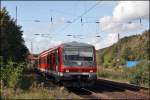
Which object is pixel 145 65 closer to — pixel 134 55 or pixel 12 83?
pixel 12 83

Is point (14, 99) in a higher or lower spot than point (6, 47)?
lower

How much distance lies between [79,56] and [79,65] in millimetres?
723

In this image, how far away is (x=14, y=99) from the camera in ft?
57.7

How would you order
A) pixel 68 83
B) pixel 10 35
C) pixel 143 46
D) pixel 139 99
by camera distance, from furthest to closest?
pixel 143 46, pixel 10 35, pixel 68 83, pixel 139 99

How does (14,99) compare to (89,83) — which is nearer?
(14,99)

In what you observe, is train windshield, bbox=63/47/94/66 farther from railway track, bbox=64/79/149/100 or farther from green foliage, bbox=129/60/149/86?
green foliage, bbox=129/60/149/86

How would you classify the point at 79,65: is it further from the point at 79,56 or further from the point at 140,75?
the point at 140,75

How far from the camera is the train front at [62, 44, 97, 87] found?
25906mm

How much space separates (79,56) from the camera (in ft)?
87.9

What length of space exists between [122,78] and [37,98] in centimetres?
2791

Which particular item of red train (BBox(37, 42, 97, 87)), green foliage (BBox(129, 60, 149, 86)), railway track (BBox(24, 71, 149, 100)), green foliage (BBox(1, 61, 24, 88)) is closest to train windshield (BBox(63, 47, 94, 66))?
red train (BBox(37, 42, 97, 87))

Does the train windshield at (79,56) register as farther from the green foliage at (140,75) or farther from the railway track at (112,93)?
the green foliage at (140,75)

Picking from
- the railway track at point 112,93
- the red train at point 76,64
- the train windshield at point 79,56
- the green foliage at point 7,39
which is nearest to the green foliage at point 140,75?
the railway track at point 112,93

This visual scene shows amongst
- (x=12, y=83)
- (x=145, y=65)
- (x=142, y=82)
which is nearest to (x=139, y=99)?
(x=12, y=83)
